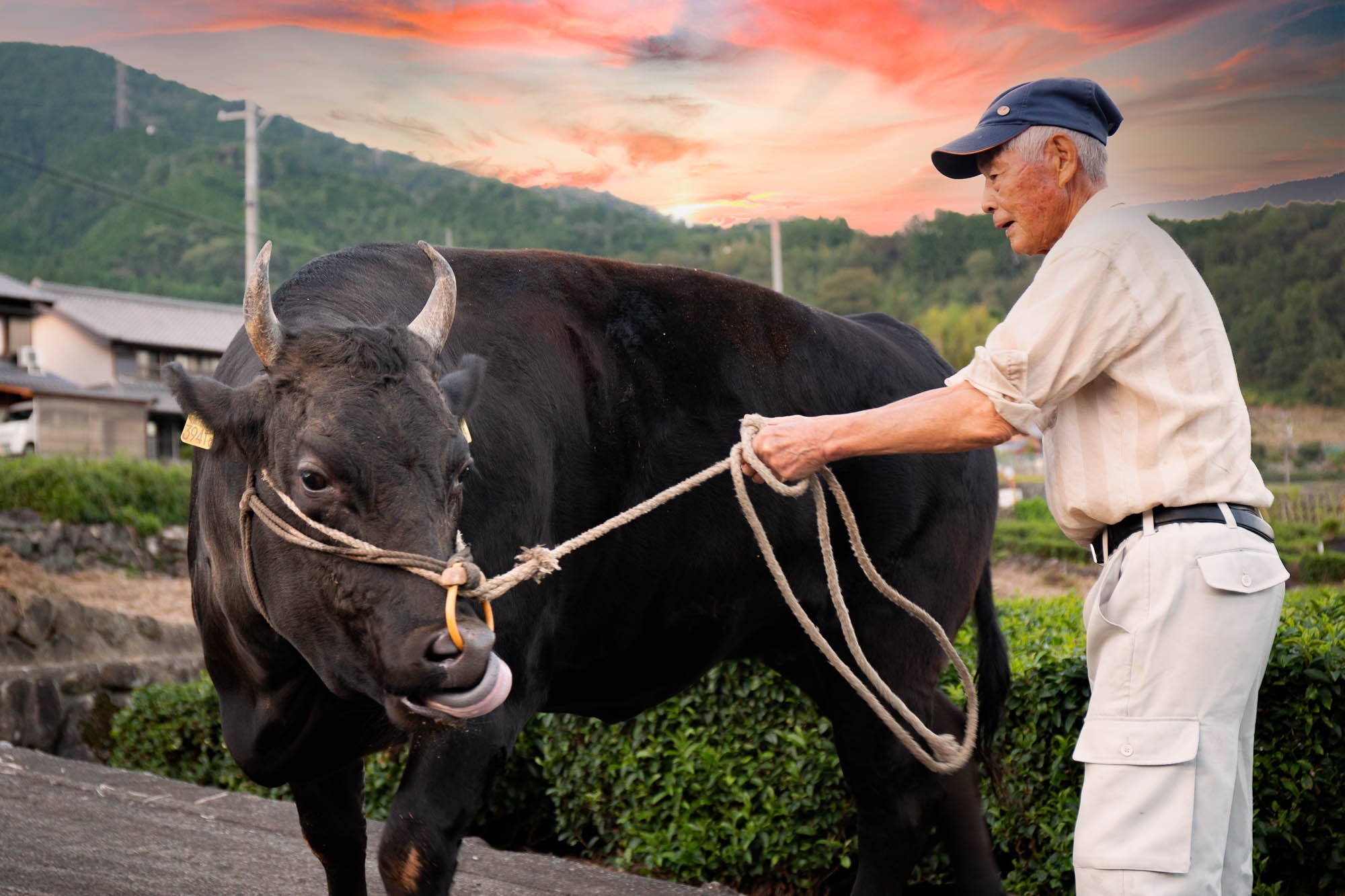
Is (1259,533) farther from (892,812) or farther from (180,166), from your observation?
(180,166)

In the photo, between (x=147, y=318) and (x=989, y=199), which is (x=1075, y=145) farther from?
(x=147, y=318)

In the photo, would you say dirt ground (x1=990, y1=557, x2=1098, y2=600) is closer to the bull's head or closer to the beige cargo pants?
the beige cargo pants

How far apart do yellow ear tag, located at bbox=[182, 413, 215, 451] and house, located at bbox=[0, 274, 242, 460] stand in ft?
90.0

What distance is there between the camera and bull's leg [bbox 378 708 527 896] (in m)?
3.18

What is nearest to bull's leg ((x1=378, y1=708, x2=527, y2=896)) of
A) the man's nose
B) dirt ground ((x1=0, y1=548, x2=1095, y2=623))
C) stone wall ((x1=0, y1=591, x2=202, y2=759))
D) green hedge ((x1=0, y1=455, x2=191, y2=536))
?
the man's nose

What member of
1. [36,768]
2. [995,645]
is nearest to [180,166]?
[36,768]

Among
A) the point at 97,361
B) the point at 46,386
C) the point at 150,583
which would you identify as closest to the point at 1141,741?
the point at 150,583

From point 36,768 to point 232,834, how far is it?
2127 millimetres

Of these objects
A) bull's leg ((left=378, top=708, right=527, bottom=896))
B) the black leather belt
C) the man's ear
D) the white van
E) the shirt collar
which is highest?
the man's ear

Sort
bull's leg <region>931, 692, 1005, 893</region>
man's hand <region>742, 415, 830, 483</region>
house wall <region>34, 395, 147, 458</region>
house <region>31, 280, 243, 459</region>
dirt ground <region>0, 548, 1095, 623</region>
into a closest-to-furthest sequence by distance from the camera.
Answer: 1. man's hand <region>742, 415, 830, 483</region>
2. bull's leg <region>931, 692, 1005, 893</region>
3. dirt ground <region>0, 548, 1095, 623</region>
4. house wall <region>34, 395, 147, 458</region>
5. house <region>31, 280, 243, 459</region>

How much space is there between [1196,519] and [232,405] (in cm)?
238

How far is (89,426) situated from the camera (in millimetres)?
31906

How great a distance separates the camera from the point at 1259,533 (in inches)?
100

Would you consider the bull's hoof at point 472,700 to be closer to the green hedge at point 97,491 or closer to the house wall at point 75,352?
the green hedge at point 97,491
